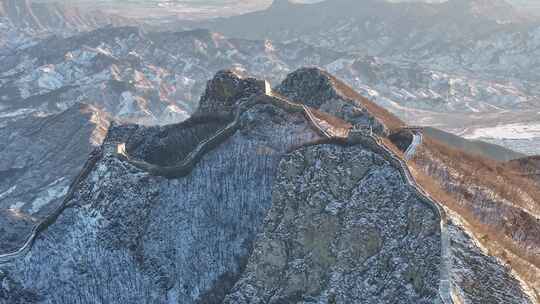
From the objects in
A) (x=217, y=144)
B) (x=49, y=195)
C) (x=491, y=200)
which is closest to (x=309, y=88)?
(x=217, y=144)

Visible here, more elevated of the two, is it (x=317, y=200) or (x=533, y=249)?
(x=317, y=200)

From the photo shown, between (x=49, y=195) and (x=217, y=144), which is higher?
(x=217, y=144)

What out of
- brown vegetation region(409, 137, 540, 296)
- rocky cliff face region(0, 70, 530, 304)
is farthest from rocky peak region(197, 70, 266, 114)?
brown vegetation region(409, 137, 540, 296)

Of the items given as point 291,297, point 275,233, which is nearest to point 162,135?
point 275,233

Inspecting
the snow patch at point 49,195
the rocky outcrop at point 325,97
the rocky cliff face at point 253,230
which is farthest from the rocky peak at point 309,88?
the snow patch at point 49,195

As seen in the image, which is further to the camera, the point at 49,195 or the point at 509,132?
the point at 509,132

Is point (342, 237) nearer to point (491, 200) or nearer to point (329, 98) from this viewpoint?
point (491, 200)

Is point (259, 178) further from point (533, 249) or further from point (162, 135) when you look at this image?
point (533, 249)
